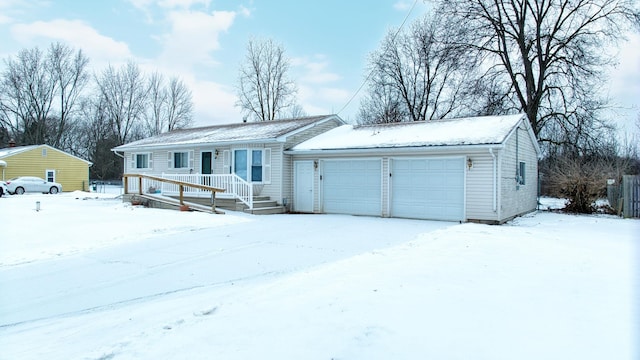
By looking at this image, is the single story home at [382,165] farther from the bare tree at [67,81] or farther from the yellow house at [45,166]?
the bare tree at [67,81]

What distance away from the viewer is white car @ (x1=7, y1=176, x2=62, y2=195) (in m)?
25.1

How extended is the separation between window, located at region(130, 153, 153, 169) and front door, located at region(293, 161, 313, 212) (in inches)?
326

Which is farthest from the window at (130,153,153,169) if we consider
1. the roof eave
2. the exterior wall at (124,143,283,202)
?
the roof eave

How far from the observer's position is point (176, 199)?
634 inches

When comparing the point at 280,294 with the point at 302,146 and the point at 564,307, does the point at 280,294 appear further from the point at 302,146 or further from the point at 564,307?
the point at 302,146

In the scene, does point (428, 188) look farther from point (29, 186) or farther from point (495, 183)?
point (29, 186)

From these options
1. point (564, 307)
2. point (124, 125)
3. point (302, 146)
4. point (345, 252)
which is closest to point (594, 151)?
point (302, 146)

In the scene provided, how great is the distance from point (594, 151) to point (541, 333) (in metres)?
20.5

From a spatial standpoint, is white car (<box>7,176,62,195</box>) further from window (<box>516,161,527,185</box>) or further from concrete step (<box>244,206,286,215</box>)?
window (<box>516,161,527,185</box>)

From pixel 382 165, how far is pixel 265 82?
82.2ft

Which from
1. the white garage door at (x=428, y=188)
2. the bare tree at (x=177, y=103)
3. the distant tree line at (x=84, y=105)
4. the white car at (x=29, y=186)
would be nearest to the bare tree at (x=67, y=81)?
the distant tree line at (x=84, y=105)

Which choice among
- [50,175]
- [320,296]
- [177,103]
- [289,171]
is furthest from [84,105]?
[320,296]

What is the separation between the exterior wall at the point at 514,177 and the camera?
12.2m

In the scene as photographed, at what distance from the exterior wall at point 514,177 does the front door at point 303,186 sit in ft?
21.6
